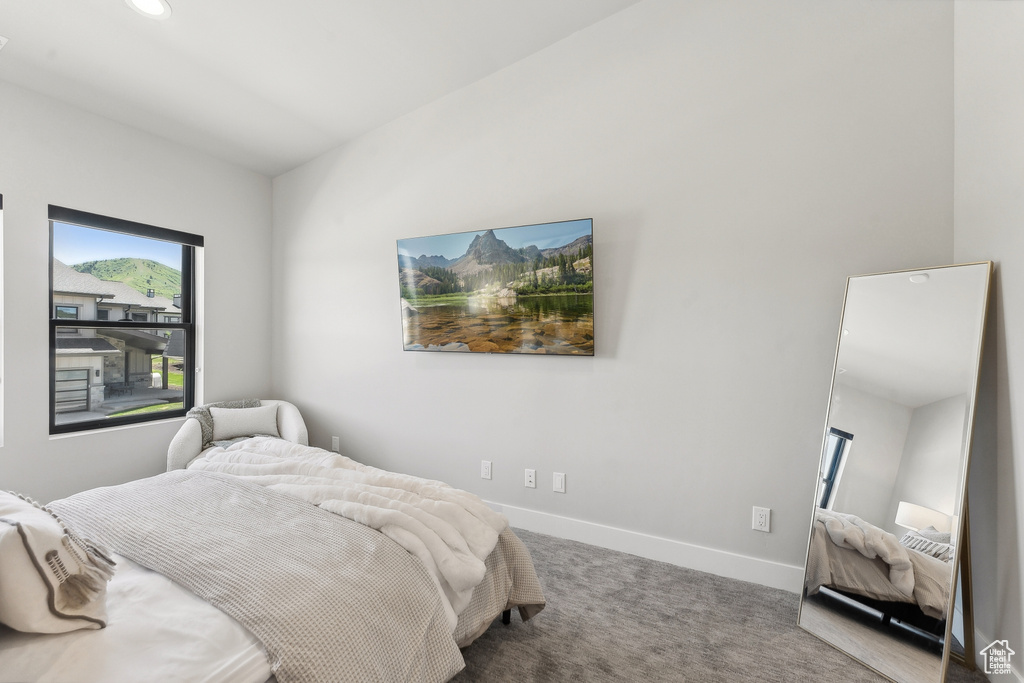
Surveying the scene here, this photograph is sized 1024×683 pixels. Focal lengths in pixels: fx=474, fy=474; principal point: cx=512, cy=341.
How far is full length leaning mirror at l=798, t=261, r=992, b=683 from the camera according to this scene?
66.8 inches

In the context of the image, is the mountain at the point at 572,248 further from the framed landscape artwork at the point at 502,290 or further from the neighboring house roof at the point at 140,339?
the neighboring house roof at the point at 140,339

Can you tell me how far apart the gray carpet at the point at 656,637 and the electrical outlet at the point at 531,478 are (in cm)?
58

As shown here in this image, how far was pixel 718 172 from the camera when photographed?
2475mm

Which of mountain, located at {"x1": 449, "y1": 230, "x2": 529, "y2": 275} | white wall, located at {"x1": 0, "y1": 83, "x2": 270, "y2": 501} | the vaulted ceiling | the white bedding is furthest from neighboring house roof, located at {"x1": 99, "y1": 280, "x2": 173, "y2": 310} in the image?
the white bedding

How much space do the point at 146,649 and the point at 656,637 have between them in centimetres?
175

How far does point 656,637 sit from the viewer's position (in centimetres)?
195

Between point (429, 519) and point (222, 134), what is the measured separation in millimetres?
3378

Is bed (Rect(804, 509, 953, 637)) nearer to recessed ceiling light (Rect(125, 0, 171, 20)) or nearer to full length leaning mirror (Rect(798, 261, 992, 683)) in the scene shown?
full length leaning mirror (Rect(798, 261, 992, 683))

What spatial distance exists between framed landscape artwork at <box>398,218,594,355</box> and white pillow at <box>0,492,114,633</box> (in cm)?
216

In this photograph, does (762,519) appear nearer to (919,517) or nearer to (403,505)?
(919,517)

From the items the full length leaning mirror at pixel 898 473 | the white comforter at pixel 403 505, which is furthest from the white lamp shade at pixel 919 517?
the white comforter at pixel 403 505

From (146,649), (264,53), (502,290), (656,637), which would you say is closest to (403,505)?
(146,649)

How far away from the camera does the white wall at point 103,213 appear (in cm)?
276

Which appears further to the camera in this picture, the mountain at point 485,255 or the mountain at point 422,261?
the mountain at point 422,261
